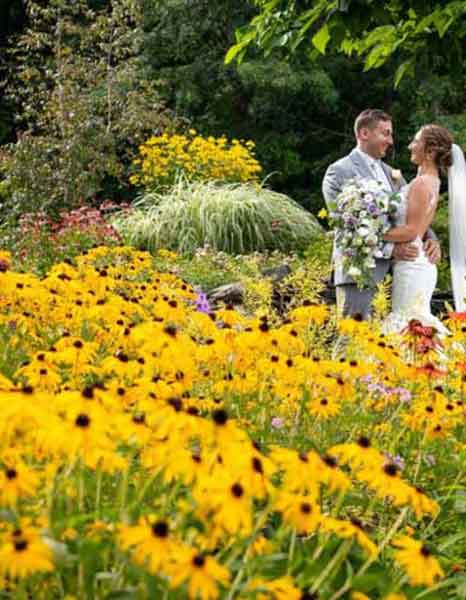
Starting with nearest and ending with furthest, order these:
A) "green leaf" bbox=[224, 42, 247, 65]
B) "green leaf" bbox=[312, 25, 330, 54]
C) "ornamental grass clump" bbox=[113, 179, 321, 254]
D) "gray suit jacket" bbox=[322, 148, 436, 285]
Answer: "green leaf" bbox=[312, 25, 330, 54]
"green leaf" bbox=[224, 42, 247, 65]
"gray suit jacket" bbox=[322, 148, 436, 285]
"ornamental grass clump" bbox=[113, 179, 321, 254]

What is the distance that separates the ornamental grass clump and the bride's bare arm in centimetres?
301

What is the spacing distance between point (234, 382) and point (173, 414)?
1028 millimetres

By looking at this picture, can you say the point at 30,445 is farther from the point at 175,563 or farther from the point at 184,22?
the point at 184,22

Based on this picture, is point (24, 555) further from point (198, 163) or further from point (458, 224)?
point (198, 163)

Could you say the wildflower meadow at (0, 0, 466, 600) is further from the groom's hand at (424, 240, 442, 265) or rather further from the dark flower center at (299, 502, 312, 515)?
the groom's hand at (424, 240, 442, 265)

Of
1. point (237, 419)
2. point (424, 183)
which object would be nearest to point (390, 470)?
point (237, 419)

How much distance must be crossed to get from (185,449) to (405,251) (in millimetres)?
4242

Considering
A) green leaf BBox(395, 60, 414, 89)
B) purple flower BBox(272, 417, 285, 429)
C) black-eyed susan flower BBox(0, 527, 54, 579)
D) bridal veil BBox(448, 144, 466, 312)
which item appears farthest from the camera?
bridal veil BBox(448, 144, 466, 312)

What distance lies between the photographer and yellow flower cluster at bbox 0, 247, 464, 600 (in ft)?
4.63

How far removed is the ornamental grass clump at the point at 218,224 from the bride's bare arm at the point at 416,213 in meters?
3.01

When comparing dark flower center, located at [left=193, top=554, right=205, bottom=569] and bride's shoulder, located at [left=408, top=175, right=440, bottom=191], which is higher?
bride's shoulder, located at [left=408, top=175, right=440, bottom=191]

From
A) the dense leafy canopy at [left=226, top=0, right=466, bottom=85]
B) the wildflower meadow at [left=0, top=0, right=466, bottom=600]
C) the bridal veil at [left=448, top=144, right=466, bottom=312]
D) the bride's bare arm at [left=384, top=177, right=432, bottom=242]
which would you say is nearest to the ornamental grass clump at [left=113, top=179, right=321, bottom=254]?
the wildflower meadow at [left=0, top=0, right=466, bottom=600]

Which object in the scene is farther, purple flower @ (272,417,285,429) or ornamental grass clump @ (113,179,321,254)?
ornamental grass clump @ (113,179,321,254)

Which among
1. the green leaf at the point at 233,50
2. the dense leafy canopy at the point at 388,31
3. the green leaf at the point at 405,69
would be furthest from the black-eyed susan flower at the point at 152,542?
the green leaf at the point at 405,69
